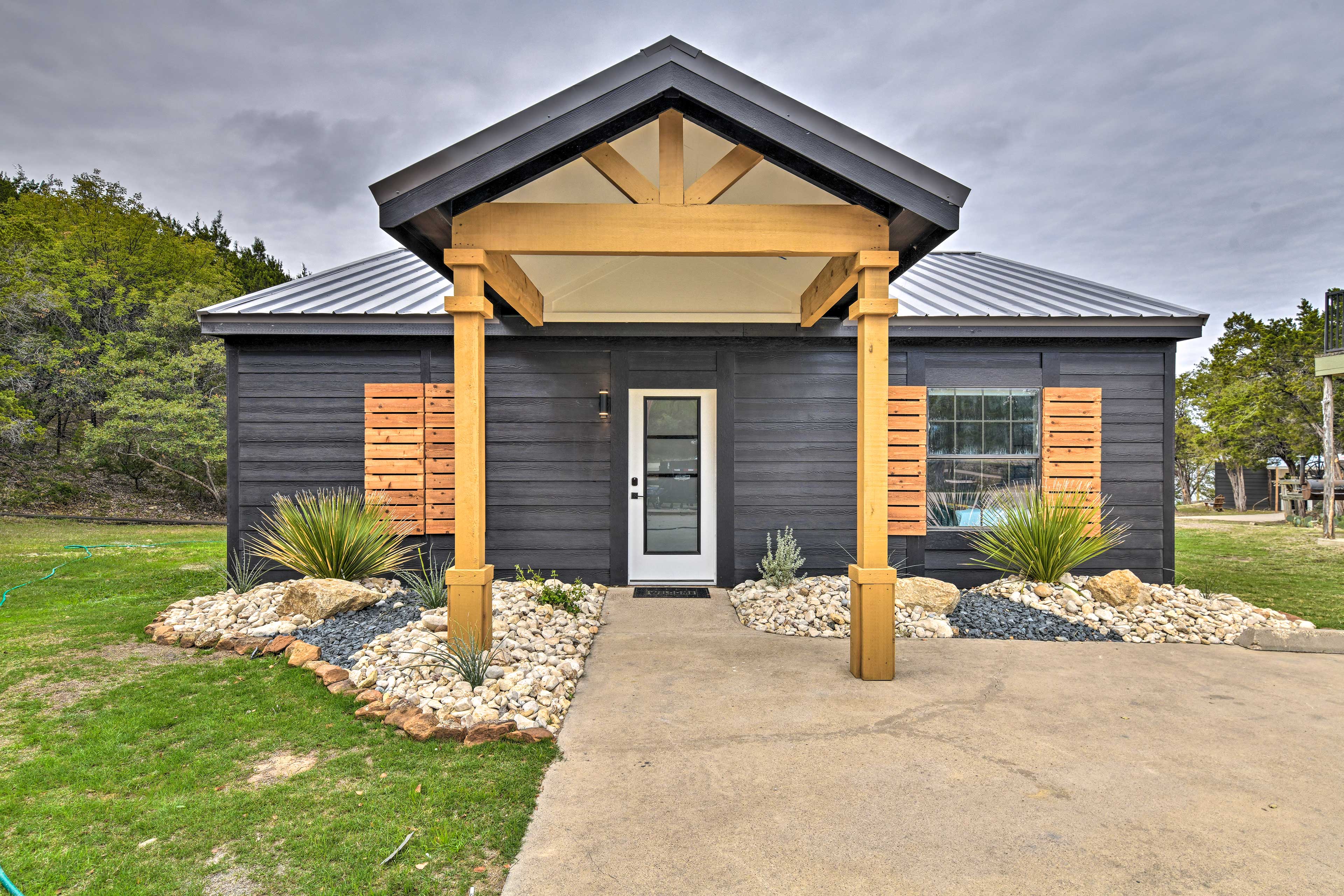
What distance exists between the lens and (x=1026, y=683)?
3109mm

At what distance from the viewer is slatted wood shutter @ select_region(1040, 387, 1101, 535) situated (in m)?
5.27

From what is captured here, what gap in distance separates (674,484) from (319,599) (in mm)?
2841

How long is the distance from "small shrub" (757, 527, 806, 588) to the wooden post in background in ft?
33.6

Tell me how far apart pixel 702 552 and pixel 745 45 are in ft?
26.9

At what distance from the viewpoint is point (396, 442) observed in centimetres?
521

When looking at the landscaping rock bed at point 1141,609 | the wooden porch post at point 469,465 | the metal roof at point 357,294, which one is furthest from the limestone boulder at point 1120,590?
the metal roof at point 357,294

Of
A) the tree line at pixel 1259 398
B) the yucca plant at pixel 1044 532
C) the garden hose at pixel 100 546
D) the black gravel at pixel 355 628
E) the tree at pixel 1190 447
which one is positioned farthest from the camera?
the tree at pixel 1190 447

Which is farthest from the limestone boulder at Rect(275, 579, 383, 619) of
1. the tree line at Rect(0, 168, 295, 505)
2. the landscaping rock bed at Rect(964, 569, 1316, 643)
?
the tree line at Rect(0, 168, 295, 505)

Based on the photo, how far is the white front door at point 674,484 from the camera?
5379mm

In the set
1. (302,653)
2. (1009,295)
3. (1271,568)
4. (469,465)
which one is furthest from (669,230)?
(1271,568)

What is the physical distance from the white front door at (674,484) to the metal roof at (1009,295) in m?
2.00

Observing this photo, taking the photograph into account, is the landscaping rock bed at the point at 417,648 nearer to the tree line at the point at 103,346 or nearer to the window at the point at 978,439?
the window at the point at 978,439

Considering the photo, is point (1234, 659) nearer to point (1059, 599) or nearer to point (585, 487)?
point (1059, 599)

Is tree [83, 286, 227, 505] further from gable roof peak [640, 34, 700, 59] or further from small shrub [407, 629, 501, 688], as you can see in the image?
gable roof peak [640, 34, 700, 59]
